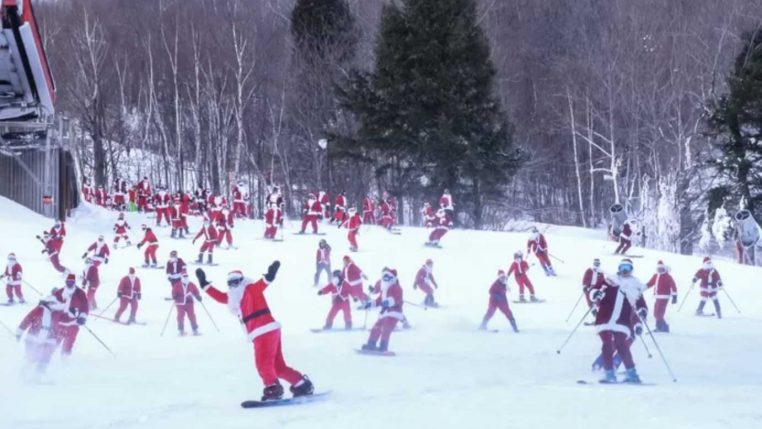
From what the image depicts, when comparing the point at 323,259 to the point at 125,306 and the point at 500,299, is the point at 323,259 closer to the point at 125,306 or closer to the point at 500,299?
the point at 125,306

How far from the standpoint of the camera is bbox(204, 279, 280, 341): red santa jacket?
9.48 meters

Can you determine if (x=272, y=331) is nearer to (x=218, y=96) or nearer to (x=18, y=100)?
(x=18, y=100)

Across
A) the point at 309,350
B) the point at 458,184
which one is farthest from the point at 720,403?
the point at 458,184

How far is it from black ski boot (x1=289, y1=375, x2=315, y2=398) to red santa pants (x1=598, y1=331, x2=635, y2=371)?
3.99 metres

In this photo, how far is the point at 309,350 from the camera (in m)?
14.9

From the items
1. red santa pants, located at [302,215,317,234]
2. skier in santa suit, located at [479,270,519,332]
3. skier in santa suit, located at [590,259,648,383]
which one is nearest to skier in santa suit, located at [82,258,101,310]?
skier in santa suit, located at [479,270,519,332]

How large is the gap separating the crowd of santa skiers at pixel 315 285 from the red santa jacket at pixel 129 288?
0.02 metres

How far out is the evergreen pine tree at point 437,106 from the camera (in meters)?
38.9

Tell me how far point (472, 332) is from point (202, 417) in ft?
31.2

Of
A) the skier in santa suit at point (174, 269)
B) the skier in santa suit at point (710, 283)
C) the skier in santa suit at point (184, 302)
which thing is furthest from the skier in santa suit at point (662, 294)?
the skier in santa suit at point (174, 269)

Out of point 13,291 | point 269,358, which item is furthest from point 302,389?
point 13,291

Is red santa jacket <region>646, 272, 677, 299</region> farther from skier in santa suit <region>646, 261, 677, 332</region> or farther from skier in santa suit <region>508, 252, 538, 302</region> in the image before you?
skier in santa suit <region>508, 252, 538, 302</region>

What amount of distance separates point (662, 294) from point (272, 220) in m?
13.9

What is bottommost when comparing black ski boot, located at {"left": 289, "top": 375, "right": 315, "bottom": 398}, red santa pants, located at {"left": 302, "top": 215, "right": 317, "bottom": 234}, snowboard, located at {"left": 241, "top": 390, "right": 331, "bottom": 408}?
snowboard, located at {"left": 241, "top": 390, "right": 331, "bottom": 408}
